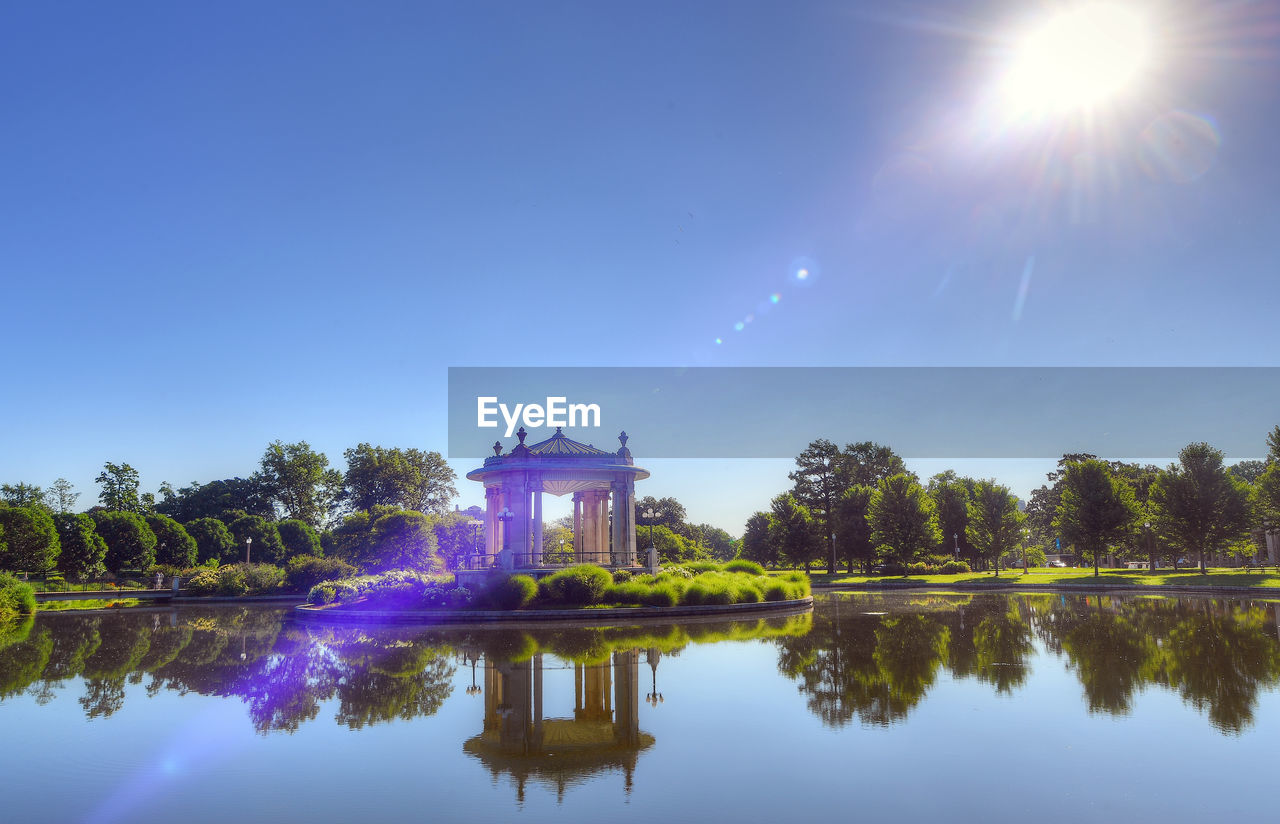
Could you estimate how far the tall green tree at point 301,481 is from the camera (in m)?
73.6

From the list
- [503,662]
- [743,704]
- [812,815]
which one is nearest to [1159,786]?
[812,815]

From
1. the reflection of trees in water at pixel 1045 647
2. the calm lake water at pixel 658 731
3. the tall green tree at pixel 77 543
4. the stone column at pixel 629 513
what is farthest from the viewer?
the tall green tree at pixel 77 543

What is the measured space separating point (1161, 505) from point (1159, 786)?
47971mm

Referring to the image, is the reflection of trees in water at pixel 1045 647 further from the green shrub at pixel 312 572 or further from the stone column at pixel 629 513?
the green shrub at pixel 312 572

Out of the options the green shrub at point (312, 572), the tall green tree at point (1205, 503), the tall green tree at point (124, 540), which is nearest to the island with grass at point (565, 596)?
the green shrub at point (312, 572)

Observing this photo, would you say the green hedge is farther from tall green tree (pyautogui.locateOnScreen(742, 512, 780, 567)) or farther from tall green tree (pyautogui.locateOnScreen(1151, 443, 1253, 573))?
tall green tree (pyautogui.locateOnScreen(1151, 443, 1253, 573))

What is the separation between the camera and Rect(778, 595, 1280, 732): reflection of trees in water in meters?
9.90

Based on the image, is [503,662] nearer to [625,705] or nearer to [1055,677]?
[625,705]

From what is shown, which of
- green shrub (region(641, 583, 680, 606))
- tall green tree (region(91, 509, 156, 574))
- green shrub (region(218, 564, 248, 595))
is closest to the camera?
green shrub (region(641, 583, 680, 606))

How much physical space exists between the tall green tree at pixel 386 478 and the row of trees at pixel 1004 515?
32136 mm

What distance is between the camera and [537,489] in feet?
100.0

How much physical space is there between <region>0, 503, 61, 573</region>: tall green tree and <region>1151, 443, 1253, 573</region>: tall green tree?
69.9 meters

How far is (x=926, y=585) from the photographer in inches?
1735

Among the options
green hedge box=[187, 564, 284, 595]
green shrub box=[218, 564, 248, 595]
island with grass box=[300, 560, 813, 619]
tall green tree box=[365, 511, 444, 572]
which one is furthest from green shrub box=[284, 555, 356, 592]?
island with grass box=[300, 560, 813, 619]
